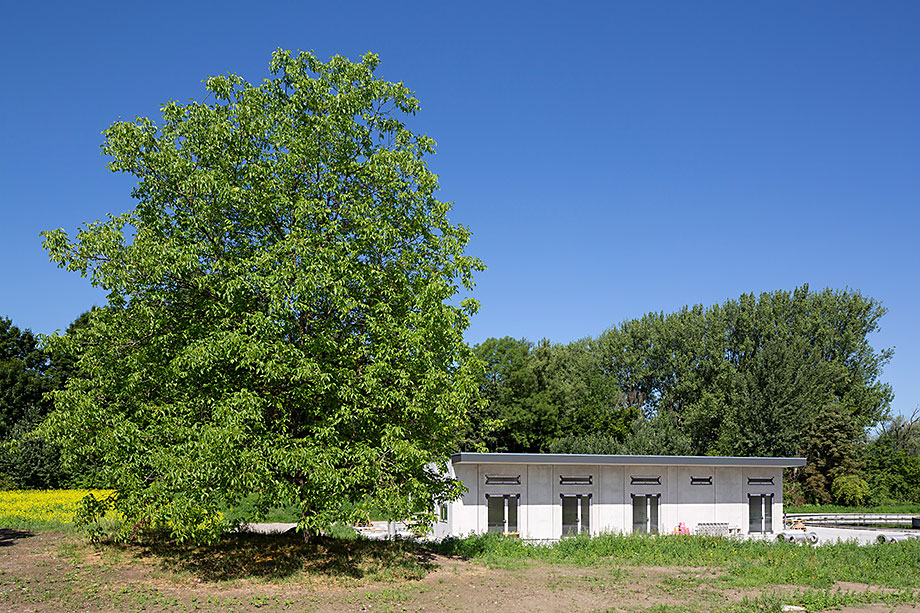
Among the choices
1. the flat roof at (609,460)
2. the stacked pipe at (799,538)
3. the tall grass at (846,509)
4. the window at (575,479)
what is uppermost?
the flat roof at (609,460)

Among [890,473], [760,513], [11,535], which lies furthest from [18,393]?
[890,473]

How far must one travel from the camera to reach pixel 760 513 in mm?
33156

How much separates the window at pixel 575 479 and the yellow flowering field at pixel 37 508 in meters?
16.8

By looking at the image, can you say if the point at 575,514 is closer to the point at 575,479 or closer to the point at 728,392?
the point at 575,479

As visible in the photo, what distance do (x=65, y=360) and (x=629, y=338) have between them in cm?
4218

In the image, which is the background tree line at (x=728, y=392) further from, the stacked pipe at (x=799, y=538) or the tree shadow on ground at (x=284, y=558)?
the tree shadow on ground at (x=284, y=558)

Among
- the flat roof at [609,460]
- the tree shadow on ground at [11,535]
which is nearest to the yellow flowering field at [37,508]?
the tree shadow on ground at [11,535]

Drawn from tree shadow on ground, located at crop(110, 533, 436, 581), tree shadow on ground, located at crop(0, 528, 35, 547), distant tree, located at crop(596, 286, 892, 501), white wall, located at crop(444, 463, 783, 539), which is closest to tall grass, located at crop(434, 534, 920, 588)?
tree shadow on ground, located at crop(110, 533, 436, 581)

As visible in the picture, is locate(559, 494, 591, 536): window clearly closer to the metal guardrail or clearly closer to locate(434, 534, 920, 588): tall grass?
locate(434, 534, 920, 588): tall grass

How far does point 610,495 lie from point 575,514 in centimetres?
167

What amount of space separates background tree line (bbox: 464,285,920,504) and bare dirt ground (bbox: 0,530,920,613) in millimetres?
32414

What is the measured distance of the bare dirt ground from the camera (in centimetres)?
1389

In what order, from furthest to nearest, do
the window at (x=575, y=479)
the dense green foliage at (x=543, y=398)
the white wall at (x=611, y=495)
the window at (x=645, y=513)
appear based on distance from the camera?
the dense green foliage at (x=543, y=398), the window at (x=645, y=513), the window at (x=575, y=479), the white wall at (x=611, y=495)

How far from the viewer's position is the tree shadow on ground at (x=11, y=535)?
19.0 metres
